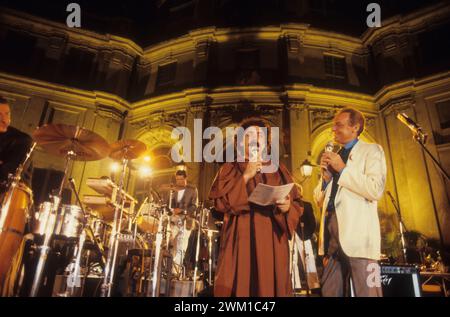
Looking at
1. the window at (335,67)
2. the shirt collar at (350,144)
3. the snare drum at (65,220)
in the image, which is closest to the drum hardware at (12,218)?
the snare drum at (65,220)

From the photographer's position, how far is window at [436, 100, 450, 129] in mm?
12539

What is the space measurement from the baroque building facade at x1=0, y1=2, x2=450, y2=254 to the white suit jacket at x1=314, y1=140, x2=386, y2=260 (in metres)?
8.90

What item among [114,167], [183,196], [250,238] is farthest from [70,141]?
[114,167]

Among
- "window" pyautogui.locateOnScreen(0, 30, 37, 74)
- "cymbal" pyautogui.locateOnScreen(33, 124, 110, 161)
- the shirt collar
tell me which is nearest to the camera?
the shirt collar

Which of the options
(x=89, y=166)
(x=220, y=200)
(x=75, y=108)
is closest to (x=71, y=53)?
(x=75, y=108)

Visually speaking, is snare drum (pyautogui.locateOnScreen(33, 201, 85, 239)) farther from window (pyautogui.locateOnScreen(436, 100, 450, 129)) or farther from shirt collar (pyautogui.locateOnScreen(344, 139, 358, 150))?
window (pyautogui.locateOnScreen(436, 100, 450, 129))

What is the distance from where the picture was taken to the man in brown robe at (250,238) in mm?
3305

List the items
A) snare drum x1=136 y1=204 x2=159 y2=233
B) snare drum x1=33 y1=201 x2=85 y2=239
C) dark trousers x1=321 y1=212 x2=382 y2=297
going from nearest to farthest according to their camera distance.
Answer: dark trousers x1=321 y1=212 x2=382 y2=297 < snare drum x1=33 y1=201 x2=85 y2=239 < snare drum x1=136 y1=204 x2=159 y2=233

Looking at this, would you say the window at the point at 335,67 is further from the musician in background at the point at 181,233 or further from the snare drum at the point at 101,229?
the snare drum at the point at 101,229

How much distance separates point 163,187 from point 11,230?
3.95 metres

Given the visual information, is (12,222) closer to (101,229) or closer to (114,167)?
(101,229)

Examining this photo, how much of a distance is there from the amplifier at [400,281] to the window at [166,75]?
1437 centimetres

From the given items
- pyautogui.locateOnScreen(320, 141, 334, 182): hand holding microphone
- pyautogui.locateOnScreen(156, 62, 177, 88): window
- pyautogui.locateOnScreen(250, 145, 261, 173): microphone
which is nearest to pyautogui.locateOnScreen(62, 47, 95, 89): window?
pyautogui.locateOnScreen(156, 62, 177, 88): window
